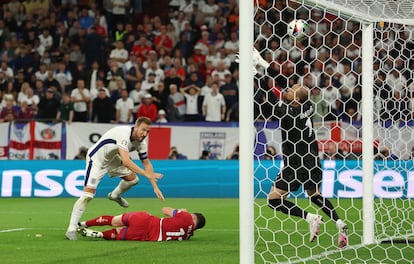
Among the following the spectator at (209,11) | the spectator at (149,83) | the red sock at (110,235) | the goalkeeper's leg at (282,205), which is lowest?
the red sock at (110,235)

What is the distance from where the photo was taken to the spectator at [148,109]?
20.4 m

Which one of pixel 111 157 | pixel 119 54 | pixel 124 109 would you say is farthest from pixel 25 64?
pixel 111 157

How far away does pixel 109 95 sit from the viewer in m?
21.4

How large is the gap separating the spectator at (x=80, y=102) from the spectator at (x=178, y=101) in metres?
1.94

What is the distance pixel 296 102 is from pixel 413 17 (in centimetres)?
165

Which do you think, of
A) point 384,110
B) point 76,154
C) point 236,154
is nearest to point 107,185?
point 76,154

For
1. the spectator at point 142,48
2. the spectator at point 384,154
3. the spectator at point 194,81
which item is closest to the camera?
the spectator at point 384,154

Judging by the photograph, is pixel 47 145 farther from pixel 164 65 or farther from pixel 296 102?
pixel 296 102

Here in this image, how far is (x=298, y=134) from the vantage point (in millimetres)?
10711

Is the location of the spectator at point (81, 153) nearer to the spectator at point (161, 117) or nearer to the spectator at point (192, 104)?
the spectator at point (161, 117)

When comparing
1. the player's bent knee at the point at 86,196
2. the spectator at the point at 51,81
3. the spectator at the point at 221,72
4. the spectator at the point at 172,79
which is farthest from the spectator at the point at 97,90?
the player's bent knee at the point at 86,196

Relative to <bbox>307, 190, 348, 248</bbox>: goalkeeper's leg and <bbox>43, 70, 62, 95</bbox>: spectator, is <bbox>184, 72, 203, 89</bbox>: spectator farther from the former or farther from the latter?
<bbox>307, 190, 348, 248</bbox>: goalkeeper's leg

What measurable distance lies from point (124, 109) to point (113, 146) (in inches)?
367

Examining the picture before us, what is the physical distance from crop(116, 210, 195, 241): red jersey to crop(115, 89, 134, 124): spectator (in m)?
10.1
